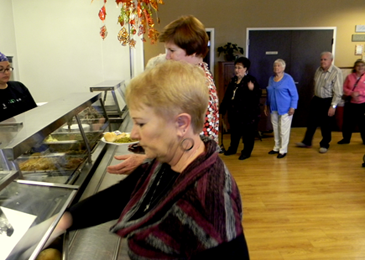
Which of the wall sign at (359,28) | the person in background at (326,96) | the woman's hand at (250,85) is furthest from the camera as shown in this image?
the wall sign at (359,28)

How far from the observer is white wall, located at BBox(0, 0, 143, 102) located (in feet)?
14.4

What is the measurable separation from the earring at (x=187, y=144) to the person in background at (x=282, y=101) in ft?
15.1

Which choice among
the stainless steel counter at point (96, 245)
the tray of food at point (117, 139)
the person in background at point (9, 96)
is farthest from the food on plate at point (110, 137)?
the person in background at point (9, 96)

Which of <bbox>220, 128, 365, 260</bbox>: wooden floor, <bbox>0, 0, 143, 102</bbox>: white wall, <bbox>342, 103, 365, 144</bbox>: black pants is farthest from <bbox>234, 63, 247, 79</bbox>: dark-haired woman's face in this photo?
<bbox>342, 103, 365, 144</bbox>: black pants

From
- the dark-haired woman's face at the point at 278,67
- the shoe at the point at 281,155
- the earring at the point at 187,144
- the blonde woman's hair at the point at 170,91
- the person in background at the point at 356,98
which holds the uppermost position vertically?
the blonde woman's hair at the point at 170,91

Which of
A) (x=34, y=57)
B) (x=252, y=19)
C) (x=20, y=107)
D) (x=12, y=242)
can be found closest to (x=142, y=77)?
(x=12, y=242)

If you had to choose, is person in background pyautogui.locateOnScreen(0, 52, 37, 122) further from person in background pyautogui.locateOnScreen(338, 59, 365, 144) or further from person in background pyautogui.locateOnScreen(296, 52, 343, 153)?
person in background pyautogui.locateOnScreen(338, 59, 365, 144)

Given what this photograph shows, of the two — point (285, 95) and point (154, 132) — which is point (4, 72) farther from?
point (285, 95)

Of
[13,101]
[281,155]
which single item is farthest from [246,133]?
[13,101]

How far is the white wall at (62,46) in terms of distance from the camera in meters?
4.39

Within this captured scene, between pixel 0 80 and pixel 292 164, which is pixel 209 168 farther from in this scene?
pixel 292 164

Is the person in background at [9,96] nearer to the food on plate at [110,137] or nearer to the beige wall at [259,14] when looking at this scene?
the food on plate at [110,137]

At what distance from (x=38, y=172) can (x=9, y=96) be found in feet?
5.08

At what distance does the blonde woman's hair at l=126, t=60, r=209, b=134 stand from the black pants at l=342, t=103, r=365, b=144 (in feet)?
18.7
